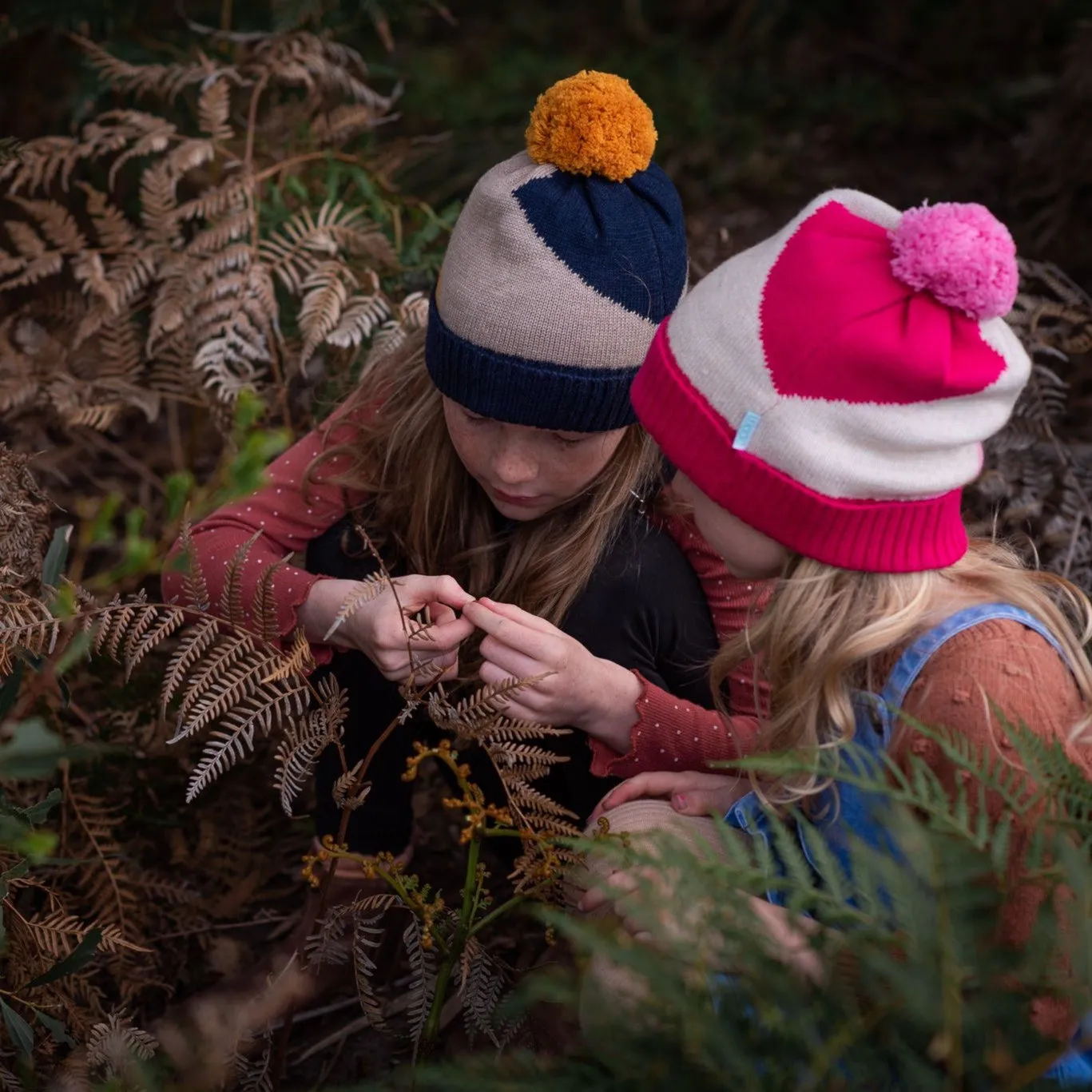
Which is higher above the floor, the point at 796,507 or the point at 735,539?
the point at 796,507

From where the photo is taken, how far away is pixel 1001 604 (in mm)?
1852

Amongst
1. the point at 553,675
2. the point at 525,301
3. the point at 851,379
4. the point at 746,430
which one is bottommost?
the point at 553,675

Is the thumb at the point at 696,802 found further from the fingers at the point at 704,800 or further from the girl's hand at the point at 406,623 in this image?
the girl's hand at the point at 406,623

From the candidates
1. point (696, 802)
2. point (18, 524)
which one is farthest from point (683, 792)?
point (18, 524)

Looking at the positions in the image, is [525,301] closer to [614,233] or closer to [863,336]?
[614,233]

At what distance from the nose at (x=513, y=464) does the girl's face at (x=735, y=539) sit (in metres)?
0.39

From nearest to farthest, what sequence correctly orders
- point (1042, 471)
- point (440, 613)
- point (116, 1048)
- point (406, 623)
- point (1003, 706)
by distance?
point (116, 1048)
point (1003, 706)
point (406, 623)
point (440, 613)
point (1042, 471)

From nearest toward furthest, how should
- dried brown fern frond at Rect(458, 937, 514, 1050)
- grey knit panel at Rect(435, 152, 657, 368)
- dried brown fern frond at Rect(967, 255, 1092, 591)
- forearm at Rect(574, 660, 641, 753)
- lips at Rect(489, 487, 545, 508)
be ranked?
dried brown fern frond at Rect(458, 937, 514, 1050) → grey knit panel at Rect(435, 152, 657, 368) → forearm at Rect(574, 660, 641, 753) → lips at Rect(489, 487, 545, 508) → dried brown fern frond at Rect(967, 255, 1092, 591)

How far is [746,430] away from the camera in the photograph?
69.5 inches

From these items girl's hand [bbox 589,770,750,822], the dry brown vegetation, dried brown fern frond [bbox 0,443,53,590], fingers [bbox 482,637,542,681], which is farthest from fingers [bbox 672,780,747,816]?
dried brown fern frond [bbox 0,443,53,590]

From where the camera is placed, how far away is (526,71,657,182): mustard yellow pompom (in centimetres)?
214

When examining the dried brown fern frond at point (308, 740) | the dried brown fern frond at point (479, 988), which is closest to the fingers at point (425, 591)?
the dried brown fern frond at point (308, 740)

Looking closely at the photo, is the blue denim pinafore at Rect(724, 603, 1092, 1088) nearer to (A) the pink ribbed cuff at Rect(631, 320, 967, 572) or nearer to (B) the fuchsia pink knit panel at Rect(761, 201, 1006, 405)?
(A) the pink ribbed cuff at Rect(631, 320, 967, 572)

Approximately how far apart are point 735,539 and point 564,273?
0.57 m
